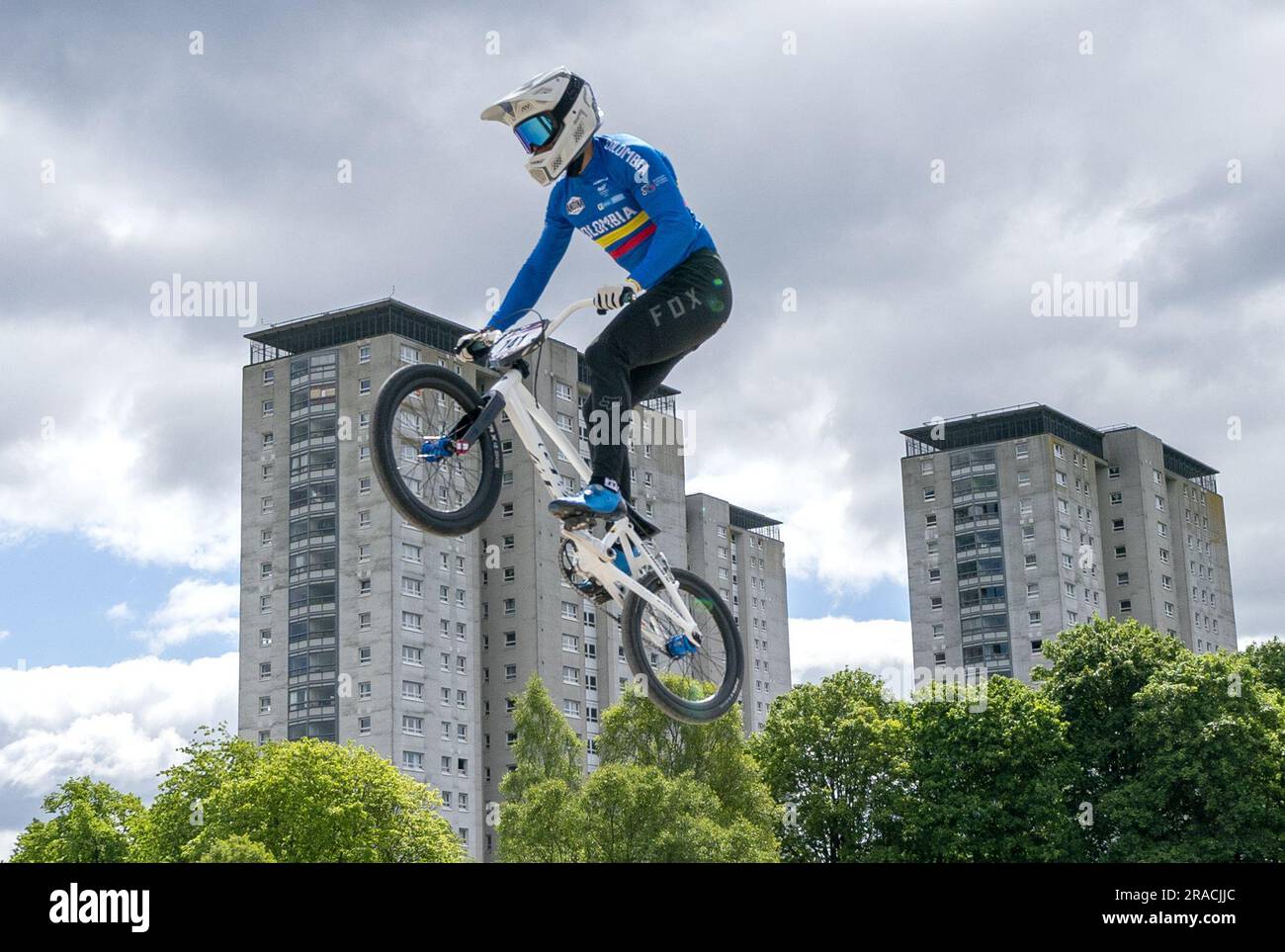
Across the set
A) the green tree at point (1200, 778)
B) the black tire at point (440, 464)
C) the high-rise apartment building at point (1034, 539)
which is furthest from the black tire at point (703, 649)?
the high-rise apartment building at point (1034, 539)

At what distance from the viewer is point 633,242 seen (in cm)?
1240

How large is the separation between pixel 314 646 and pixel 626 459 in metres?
94.7

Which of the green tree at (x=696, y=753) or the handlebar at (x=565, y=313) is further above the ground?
the handlebar at (x=565, y=313)

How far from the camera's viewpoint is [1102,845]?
196 ft

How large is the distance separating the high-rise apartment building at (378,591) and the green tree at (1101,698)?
40.4m

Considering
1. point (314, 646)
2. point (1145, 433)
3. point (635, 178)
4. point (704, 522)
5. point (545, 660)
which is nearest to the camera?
point (635, 178)

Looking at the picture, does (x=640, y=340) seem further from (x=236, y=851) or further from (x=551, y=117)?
(x=236, y=851)

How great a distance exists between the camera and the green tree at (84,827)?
3007 inches

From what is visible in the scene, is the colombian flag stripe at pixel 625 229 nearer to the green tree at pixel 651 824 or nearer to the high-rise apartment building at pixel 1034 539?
the green tree at pixel 651 824

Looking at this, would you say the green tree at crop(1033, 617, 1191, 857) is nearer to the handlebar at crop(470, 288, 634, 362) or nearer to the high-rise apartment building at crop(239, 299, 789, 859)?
the high-rise apartment building at crop(239, 299, 789, 859)

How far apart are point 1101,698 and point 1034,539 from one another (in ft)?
222

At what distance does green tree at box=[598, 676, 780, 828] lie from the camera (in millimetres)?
62375
